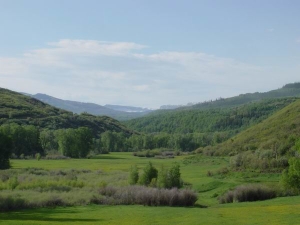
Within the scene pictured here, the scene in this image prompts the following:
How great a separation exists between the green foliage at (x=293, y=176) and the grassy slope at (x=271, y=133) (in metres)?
32.5

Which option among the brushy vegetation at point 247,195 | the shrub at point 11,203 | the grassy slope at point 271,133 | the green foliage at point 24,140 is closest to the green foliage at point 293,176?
the brushy vegetation at point 247,195

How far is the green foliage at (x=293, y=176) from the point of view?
5062 cm

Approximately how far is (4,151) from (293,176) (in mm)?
64644

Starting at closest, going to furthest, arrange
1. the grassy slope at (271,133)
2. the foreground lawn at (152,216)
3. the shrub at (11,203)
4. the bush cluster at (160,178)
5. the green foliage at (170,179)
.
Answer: the foreground lawn at (152,216) < the shrub at (11,203) < the green foliage at (170,179) < the bush cluster at (160,178) < the grassy slope at (271,133)

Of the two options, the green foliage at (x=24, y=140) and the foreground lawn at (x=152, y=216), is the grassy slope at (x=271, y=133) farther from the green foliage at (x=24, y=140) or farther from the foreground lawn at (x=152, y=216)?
the green foliage at (x=24, y=140)

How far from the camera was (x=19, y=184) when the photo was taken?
203 feet

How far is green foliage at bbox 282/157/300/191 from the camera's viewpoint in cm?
5062

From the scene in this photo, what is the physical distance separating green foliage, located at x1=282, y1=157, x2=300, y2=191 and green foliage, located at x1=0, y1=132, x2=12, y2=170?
6106 cm

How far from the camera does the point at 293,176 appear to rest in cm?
5106

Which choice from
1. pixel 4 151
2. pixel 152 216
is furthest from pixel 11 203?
pixel 4 151

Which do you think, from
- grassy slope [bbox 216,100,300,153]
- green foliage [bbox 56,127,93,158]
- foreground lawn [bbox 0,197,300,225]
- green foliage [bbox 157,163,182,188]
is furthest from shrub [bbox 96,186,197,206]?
green foliage [bbox 56,127,93,158]

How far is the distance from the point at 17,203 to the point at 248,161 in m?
45.8

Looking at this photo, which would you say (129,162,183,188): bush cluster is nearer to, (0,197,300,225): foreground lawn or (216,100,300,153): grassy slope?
(0,197,300,225): foreground lawn

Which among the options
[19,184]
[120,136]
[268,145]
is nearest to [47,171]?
[19,184]
